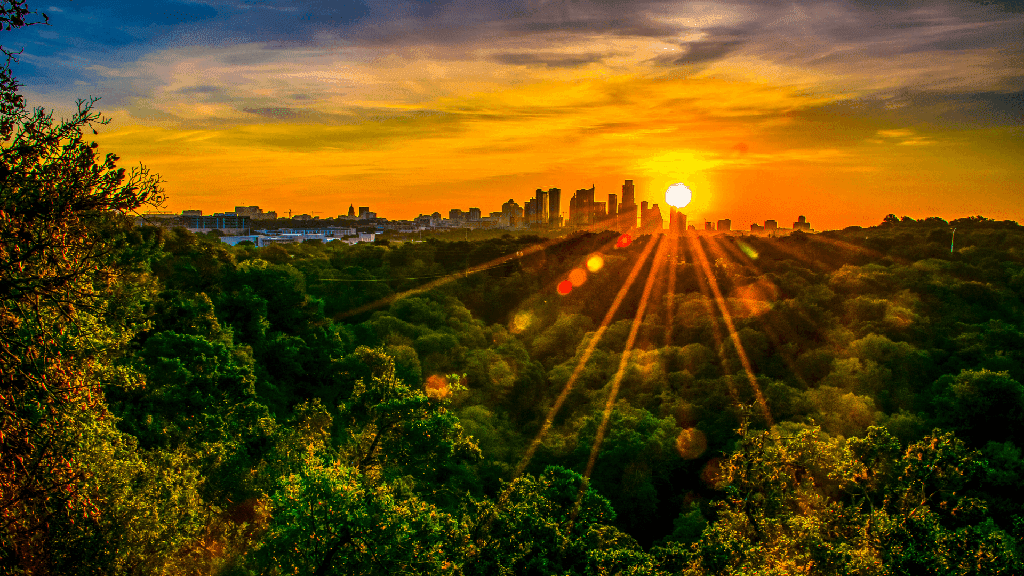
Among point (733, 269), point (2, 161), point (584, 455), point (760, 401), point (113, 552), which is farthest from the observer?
point (733, 269)

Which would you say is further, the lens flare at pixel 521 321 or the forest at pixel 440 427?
the lens flare at pixel 521 321

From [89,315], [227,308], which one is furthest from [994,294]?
[89,315]

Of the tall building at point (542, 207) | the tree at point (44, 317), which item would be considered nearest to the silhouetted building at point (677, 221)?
the tall building at point (542, 207)

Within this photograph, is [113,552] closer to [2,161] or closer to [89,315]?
[89,315]

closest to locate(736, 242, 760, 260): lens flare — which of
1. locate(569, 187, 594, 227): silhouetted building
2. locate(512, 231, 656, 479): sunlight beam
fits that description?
locate(512, 231, 656, 479): sunlight beam

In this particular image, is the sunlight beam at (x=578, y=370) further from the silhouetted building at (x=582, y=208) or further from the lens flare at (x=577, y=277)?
the silhouetted building at (x=582, y=208)

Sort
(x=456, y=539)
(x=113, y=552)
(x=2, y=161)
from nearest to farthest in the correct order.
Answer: (x=2, y=161), (x=113, y=552), (x=456, y=539)

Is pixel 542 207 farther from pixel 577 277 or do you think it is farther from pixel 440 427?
pixel 440 427
